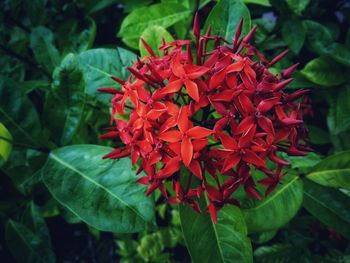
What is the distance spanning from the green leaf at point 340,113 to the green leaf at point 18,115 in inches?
40.6

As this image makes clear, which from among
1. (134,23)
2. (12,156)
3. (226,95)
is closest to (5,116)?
(12,156)

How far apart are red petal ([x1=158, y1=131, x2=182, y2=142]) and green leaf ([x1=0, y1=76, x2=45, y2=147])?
→ 1.59 ft

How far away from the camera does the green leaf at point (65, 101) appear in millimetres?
1027

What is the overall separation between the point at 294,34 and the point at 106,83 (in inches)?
27.2

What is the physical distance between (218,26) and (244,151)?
17.1 inches

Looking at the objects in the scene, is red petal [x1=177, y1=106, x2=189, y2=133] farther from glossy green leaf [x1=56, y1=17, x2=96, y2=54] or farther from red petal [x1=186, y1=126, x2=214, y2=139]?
glossy green leaf [x1=56, y1=17, x2=96, y2=54]

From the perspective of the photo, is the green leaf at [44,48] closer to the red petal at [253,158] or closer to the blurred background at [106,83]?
the blurred background at [106,83]

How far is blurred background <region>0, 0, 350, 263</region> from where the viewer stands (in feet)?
3.43

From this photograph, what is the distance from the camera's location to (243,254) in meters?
0.85

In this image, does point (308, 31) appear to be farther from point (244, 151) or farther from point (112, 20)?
point (112, 20)

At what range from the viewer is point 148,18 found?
48.4 inches

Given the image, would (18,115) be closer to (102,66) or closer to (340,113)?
(102,66)

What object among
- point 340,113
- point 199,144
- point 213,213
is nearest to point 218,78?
point 199,144

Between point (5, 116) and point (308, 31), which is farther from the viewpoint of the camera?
point (308, 31)
